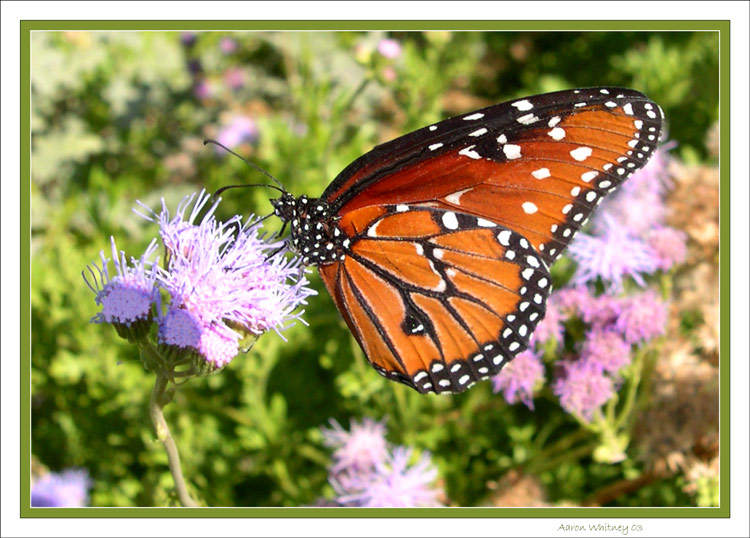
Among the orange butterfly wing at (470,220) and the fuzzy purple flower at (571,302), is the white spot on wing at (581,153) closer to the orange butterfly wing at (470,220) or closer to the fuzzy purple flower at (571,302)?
the orange butterfly wing at (470,220)

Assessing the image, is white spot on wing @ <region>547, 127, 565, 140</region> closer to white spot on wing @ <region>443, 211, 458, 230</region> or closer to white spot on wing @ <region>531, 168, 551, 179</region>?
white spot on wing @ <region>531, 168, 551, 179</region>

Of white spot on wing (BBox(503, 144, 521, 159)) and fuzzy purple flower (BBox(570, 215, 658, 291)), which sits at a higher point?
white spot on wing (BBox(503, 144, 521, 159))

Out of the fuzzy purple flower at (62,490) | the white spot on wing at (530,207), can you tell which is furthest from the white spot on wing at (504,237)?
the fuzzy purple flower at (62,490)

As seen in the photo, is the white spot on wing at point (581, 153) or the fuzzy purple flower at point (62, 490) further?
the fuzzy purple flower at point (62, 490)

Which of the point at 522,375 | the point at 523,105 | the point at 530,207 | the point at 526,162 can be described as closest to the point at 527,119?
the point at 523,105

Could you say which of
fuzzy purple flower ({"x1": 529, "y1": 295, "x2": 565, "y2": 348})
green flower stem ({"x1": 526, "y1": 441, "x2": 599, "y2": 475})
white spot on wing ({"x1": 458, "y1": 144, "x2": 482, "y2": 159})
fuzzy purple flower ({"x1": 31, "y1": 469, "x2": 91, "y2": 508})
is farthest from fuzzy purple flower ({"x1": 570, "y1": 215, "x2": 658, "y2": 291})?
fuzzy purple flower ({"x1": 31, "y1": 469, "x2": 91, "y2": 508})

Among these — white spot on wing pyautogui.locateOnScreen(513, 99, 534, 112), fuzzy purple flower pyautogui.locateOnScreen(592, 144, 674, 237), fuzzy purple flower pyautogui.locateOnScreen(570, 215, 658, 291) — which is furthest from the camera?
fuzzy purple flower pyautogui.locateOnScreen(592, 144, 674, 237)

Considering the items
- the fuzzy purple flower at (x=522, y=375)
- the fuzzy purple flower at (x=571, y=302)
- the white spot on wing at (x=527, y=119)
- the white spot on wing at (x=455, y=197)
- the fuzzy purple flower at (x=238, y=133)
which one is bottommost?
the fuzzy purple flower at (x=522, y=375)
